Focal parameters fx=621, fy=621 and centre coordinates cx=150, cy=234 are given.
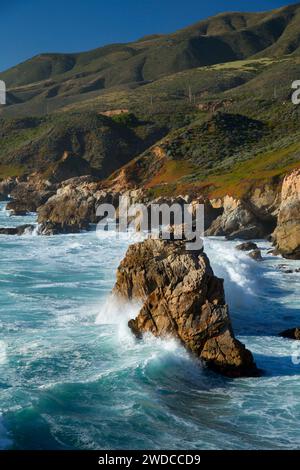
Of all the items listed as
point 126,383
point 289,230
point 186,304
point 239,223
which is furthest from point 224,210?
point 126,383

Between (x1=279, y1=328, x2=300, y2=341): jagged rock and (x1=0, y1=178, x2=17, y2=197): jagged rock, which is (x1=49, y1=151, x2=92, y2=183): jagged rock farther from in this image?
(x1=279, y1=328, x2=300, y2=341): jagged rock

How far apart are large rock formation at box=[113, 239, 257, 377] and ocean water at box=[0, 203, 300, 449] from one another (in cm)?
56

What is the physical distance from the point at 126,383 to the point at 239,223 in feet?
143

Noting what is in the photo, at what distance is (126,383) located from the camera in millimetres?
19641

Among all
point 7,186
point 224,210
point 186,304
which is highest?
point 7,186

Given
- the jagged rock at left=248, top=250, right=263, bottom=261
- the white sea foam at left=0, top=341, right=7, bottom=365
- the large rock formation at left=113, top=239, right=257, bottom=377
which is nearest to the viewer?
the large rock formation at left=113, top=239, right=257, bottom=377

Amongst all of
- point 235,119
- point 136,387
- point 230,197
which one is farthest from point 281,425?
point 235,119

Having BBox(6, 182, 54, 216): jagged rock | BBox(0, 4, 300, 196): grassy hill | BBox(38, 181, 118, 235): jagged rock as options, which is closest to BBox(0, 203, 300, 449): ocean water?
BBox(38, 181, 118, 235): jagged rock

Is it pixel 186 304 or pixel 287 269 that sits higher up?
pixel 186 304

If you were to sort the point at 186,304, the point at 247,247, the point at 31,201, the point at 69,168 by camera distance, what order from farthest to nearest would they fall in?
the point at 69,168, the point at 31,201, the point at 247,247, the point at 186,304

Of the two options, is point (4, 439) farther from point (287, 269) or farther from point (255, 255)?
point (255, 255)

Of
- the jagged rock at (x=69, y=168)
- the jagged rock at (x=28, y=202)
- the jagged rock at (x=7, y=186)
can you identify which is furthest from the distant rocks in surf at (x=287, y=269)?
the jagged rock at (x=7, y=186)

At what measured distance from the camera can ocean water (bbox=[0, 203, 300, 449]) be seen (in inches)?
630
